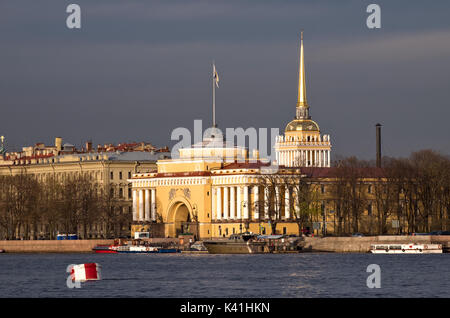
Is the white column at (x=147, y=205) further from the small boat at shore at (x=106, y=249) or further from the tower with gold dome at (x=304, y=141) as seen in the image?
the tower with gold dome at (x=304, y=141)

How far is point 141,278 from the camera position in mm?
62062

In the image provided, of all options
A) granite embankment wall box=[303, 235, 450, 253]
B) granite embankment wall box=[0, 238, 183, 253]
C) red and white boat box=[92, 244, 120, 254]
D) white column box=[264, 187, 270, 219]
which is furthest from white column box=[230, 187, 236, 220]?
granite embankment wall box=[303, 235, 450, 253]

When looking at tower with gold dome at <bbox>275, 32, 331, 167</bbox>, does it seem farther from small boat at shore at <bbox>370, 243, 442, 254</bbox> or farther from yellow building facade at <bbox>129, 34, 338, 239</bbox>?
small boat at shore at <bbox>370, 243, 442, 254</bbox>

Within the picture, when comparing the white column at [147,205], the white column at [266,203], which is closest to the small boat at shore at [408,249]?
the white column at [266,203]

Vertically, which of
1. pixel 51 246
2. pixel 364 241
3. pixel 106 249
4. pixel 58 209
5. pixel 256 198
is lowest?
pixel 106 249

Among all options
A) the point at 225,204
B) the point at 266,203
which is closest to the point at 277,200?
the point at 266,203

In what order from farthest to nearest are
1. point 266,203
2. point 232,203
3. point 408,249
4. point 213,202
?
point 213,202, point 232,203, point 266,203, point 408,249

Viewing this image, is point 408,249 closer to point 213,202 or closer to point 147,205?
point 213,202

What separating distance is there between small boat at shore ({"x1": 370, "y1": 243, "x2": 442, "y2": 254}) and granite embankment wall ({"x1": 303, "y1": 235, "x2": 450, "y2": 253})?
1.09 metres

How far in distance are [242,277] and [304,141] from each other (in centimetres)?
7896

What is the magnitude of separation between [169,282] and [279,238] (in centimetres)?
3689

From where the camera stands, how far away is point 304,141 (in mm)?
140250

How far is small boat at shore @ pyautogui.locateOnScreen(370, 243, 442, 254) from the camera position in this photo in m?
87.1
